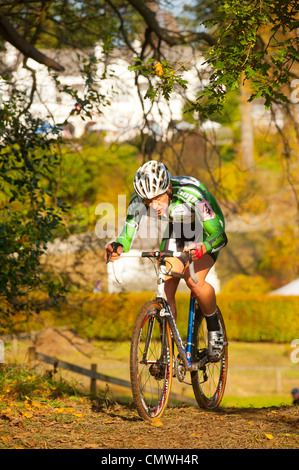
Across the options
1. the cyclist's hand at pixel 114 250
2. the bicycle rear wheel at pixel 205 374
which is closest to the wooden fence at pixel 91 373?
the bicycle rear wheel at pixel 205 374

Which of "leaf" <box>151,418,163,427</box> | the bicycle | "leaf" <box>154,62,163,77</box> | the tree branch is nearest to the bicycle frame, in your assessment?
the bicycle

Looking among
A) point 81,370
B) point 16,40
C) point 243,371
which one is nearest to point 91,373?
point 81,370

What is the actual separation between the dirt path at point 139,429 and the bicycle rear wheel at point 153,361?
16 centimetres

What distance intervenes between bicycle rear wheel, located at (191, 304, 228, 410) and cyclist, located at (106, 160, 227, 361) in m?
0.13

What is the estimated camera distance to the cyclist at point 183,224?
15.9 feet

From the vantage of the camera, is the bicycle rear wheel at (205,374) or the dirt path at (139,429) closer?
the dirt path at (139,429)

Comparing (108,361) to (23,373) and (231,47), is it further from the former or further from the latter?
(231,47)

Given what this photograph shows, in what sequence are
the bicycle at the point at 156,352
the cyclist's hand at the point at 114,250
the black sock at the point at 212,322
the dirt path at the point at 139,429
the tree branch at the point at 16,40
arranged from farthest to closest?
the tree branch at the point at 16,40 < the black sock at the point at 212,322 < the cyclist's hand at the point at 114,250 < the bicycle at the point at 156,352 < the dirt path at the point at 139,429

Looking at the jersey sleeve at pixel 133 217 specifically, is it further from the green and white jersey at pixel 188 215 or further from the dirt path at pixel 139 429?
the dirt path at pixel 139 429

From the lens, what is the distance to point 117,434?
4594 millimetres

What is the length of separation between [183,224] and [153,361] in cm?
117

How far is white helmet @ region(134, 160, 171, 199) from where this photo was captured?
15.8 ft

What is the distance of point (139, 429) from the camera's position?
470 centimetres

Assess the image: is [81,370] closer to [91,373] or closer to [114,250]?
[91,373]
